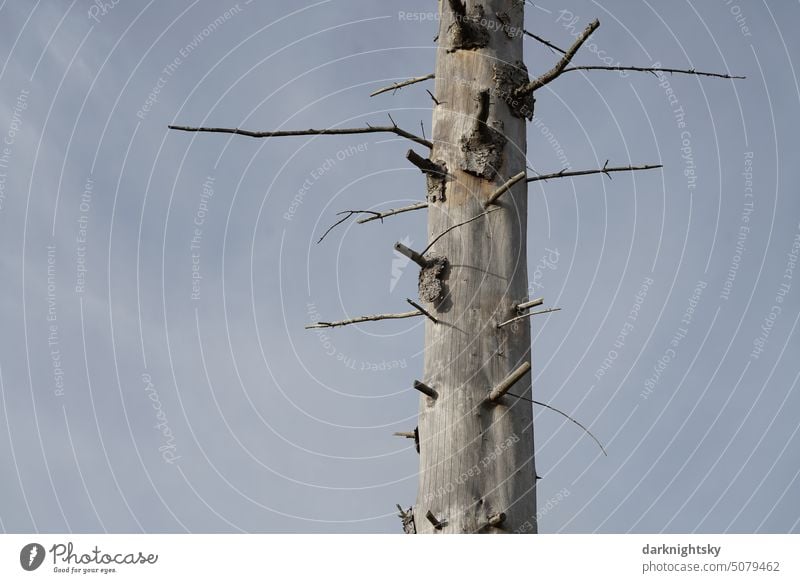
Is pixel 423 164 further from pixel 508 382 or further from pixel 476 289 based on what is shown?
pixel 508 382

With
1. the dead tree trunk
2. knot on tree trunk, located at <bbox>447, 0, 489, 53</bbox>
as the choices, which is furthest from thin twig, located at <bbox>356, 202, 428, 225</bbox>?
knot on tree trunk, located at <bbox>447, 0, 489, 53</bbox>

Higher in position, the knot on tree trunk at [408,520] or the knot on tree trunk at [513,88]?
the knot on tree trunk at [513,88]

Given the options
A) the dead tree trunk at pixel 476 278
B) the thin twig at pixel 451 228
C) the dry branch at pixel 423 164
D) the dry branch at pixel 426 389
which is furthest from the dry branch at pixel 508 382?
the dry branch at pixel 423 164

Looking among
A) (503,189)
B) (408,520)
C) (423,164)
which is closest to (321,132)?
(423,164)

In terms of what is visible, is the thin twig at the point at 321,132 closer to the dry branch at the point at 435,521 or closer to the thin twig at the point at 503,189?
the thin twig at the point at 503,189

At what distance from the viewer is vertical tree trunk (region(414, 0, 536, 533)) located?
15.4ft

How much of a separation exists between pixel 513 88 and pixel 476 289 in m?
1.54

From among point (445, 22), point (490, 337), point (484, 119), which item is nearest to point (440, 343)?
point (490, 337)

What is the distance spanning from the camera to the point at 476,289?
16.5 feet

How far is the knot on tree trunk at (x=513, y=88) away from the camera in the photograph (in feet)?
18.2

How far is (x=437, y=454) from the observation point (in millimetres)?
4777

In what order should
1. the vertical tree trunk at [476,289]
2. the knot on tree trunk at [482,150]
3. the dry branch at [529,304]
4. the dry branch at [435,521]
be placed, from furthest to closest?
1. the knot on tree trunk at [482,150]
2. the dry branch at [529,304]
3. the vertical tree trunk at [476,289]
4. the dry branch at [435,521]

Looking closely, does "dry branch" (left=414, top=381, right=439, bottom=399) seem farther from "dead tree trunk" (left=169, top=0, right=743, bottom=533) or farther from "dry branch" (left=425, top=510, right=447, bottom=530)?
"dry branch" (left=425, top=510, right=447, bottom=530)
